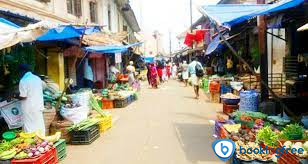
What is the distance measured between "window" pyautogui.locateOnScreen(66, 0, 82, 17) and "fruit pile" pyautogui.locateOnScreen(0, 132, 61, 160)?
885 cm

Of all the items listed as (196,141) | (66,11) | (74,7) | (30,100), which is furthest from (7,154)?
(74,7)

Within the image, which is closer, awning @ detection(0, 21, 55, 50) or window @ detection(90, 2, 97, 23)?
awning @ detection(0, 21, 55, 50)

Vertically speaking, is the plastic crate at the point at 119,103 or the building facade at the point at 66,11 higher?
the building facade at the point at 66,11

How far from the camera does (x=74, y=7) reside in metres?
14.8

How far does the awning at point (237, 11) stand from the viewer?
21.0 feet

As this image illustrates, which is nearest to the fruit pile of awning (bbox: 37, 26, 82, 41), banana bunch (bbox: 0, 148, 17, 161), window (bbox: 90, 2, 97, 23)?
banana bunch (bbox: 0, 148, 17, 161)

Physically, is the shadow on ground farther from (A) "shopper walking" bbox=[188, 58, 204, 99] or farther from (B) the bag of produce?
(A) "shopper walking" bbox=[188, 58, 204, 99]

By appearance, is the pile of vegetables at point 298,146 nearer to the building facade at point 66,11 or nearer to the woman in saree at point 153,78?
the building facade at point 66,11

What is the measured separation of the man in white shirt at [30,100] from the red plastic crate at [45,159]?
111cm

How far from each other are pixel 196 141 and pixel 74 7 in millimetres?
9788

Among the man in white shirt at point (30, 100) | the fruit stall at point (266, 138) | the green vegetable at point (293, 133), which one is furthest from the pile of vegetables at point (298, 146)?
the man in white shirt at point (30, 100)

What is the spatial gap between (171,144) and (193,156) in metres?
1.04

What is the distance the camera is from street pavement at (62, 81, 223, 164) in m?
6.40

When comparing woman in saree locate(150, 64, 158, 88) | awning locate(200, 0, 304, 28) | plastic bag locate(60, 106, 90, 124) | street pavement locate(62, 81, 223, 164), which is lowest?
street pavement locate(62, 81, 223, 164)
